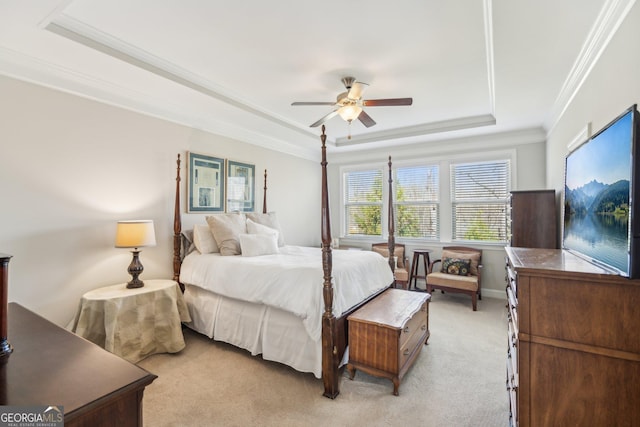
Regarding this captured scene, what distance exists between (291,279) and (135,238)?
1.55 meters

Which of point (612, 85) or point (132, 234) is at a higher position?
point (612, 85)

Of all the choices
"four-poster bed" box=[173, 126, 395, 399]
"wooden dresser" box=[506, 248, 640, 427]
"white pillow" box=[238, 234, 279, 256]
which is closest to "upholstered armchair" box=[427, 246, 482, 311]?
"four-poster bed" box=[173, 126, 395, 399]

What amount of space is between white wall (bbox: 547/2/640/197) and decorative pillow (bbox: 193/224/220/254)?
363 cm

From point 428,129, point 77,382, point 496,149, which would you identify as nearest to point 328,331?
point 77,382

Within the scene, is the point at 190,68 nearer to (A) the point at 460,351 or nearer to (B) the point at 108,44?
(B) the point at 108,44

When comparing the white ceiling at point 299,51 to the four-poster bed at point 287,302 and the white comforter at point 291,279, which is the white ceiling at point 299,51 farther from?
the white comforter at point 291,279

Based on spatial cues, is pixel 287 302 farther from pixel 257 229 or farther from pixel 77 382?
pixel 77 382

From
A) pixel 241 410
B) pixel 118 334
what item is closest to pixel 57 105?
pixel 118 334

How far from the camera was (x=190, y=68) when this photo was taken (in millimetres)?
2828

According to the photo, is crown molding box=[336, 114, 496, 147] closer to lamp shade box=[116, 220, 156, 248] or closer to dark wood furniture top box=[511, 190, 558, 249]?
dark wood furniture top box=[511, 190, 558, 249]

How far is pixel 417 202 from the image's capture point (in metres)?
5.43

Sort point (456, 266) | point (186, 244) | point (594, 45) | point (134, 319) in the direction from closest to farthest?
1. point (594, 45)
2. point (134, 319)
3. point (186, 244)
4. point (456, 266)

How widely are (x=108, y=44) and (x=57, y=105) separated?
2.72 feet

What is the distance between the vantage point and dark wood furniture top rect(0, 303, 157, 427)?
76cm
